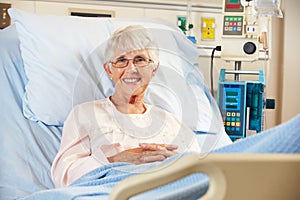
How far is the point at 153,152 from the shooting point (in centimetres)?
133

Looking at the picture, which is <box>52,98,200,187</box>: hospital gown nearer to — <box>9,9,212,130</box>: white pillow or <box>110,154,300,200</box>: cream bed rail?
<box>9,9,212,130</box>: white pillow

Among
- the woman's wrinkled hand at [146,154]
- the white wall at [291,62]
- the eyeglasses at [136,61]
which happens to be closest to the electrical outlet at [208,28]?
the white wall at [291,62]

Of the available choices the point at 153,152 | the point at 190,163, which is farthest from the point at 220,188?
the point at 153,152

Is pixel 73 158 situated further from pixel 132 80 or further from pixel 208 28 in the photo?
pixel 208 28

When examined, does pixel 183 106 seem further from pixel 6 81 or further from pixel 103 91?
pixel 6 81

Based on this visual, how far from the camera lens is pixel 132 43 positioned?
4.75 ft

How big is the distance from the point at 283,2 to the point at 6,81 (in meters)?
1.57

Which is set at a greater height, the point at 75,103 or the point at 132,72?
the point at 132,72

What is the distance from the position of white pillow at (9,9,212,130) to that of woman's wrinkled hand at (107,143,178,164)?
192 millimetres

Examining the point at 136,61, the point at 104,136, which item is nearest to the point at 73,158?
the point at 104,136

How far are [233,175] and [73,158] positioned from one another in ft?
2.96

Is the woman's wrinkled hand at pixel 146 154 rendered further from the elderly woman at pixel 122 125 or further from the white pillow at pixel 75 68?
the white pillow at pixel 75 68

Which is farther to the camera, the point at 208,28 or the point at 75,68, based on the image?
the point at 208,28

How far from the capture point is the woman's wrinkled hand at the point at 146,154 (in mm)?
1316
